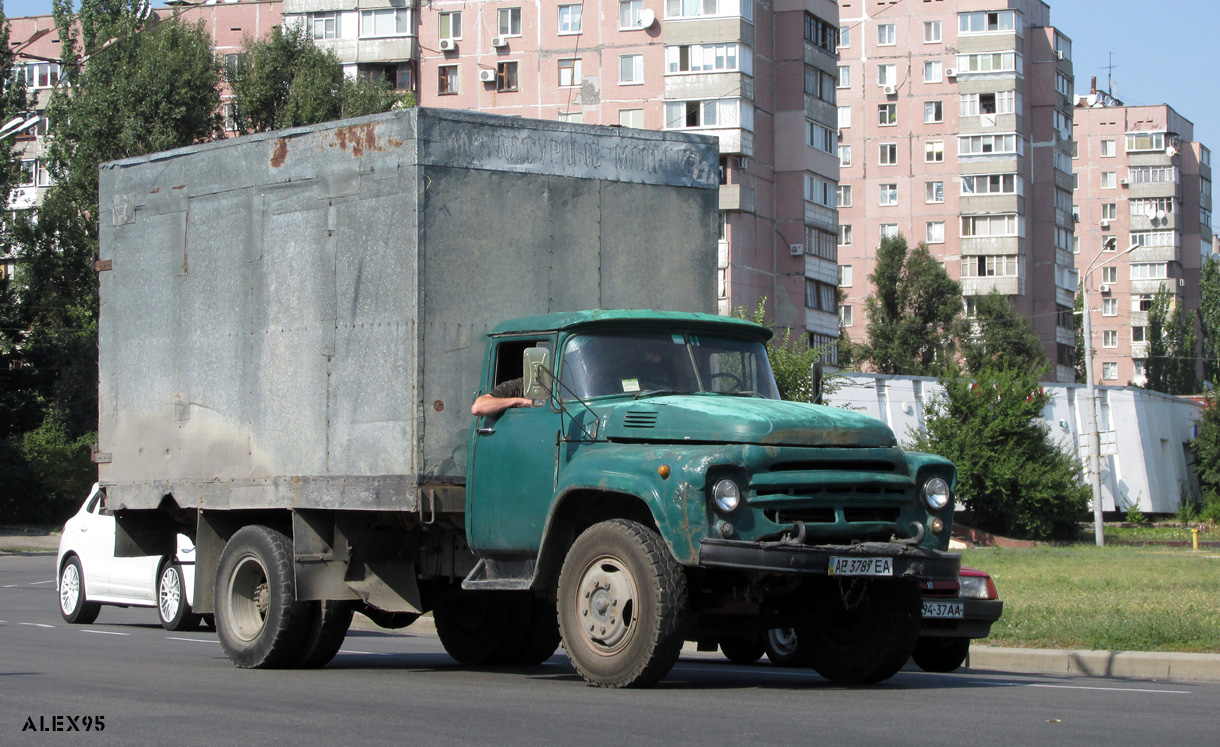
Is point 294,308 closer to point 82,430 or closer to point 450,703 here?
point 450,703

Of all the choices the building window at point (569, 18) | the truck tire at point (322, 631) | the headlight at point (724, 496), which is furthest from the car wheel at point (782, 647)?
the building window at point (569, 18)

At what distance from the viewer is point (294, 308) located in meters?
11.8

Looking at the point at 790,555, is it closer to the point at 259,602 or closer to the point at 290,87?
the point at 259,602

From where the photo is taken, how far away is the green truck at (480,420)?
941 cm

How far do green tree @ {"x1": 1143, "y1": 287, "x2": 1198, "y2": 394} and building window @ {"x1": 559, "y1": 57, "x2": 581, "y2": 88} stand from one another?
179 ft

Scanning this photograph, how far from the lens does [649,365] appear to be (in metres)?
10.3

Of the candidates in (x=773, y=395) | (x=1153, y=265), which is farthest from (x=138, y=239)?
(x=1153, y=265)

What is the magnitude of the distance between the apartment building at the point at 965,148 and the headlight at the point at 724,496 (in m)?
81.1

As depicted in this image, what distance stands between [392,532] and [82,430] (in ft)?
154

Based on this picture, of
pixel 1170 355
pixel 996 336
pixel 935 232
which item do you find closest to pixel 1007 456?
pixel 996 336

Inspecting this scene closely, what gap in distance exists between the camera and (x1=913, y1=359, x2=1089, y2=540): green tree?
56.4 meters

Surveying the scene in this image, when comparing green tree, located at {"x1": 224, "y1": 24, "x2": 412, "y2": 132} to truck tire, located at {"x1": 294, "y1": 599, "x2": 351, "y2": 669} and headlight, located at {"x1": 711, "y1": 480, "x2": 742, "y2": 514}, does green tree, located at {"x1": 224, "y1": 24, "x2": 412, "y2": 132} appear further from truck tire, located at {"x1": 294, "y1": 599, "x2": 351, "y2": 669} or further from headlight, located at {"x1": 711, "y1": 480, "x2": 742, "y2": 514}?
headlight, located at {"x1": 711, "y1": 480, "x2": 742, "y2": 514}

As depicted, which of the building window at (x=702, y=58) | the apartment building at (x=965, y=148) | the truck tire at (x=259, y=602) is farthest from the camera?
the apartment building at (x=965, y=148)

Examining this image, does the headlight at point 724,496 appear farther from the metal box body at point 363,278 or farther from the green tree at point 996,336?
the green tree at point 996,336
